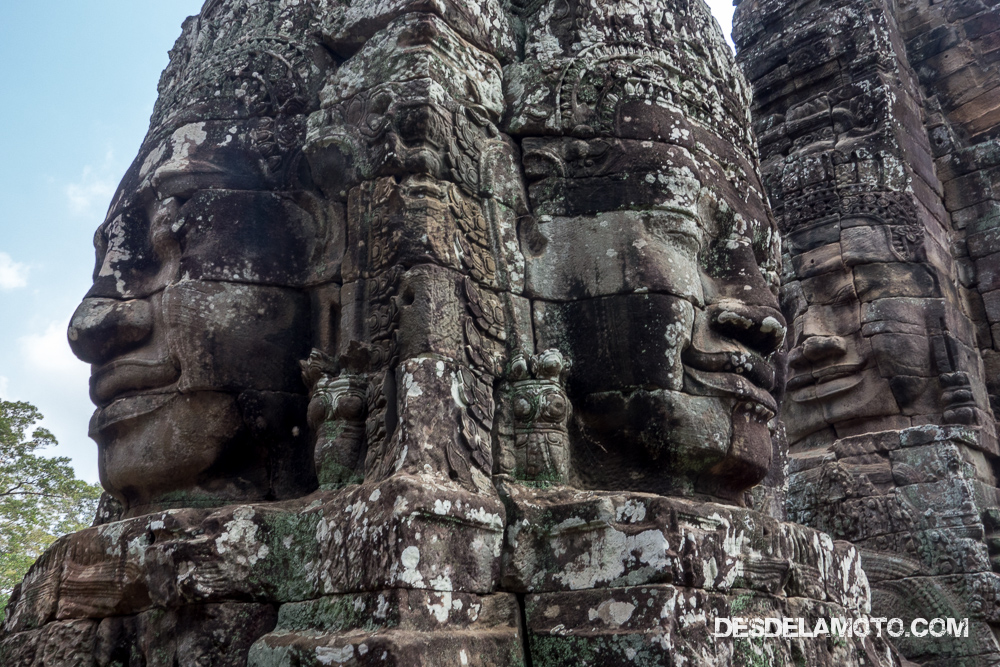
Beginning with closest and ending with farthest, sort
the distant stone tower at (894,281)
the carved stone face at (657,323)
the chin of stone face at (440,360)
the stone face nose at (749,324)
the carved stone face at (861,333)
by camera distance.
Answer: the chin of stone face at (440,360) < the carved stone face at (657,323) < the stone face nose at (749,324) < the distant stone tower at (894,281) < the carved stone face at (861,333)

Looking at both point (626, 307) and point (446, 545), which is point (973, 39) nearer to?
point (626, 307)

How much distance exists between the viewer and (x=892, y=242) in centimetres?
780

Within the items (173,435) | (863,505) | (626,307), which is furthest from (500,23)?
(863,505)

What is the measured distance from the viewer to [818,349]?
7.68m

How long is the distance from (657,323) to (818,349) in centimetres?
496

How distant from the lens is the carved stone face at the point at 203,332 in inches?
126

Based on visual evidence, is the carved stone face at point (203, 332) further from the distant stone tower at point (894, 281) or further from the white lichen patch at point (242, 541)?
the distant stone tower at point (894, 281)

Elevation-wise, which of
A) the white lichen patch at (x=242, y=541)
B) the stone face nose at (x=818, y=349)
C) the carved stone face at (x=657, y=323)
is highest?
the stone face nose at (x=818, y=349)

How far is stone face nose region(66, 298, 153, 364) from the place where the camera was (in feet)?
11.0

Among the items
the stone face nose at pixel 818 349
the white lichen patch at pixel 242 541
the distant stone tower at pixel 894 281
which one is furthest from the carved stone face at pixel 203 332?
the stone face nose at pixel 818 349

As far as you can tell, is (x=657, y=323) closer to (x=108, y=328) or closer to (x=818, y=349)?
(x=108, y=328)

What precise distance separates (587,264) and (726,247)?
2.31ft

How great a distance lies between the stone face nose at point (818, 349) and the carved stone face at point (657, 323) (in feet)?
14.1

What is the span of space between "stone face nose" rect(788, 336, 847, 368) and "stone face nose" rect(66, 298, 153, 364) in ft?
19.7
